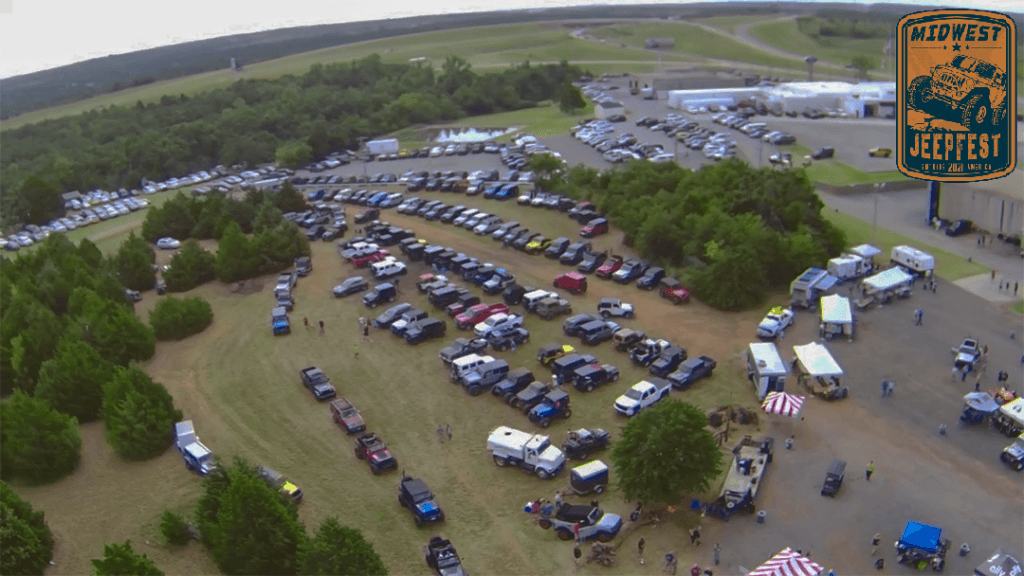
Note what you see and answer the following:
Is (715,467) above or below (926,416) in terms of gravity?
above

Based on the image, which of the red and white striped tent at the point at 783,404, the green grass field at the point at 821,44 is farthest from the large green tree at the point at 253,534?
the green grass field at the point at 821,44

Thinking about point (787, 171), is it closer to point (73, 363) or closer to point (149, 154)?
point (73, 363)

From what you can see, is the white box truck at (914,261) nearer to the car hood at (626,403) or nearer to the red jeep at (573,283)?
the red jeep at (573,283)

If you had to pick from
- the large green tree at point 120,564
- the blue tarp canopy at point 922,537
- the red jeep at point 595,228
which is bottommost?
the red jeep at point 595,228

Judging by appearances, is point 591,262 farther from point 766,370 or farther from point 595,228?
point 766,370

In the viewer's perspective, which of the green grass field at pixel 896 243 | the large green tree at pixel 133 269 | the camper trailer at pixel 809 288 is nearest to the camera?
the camper trailer at pixel 809 288

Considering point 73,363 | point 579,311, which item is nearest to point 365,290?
point 579,311
